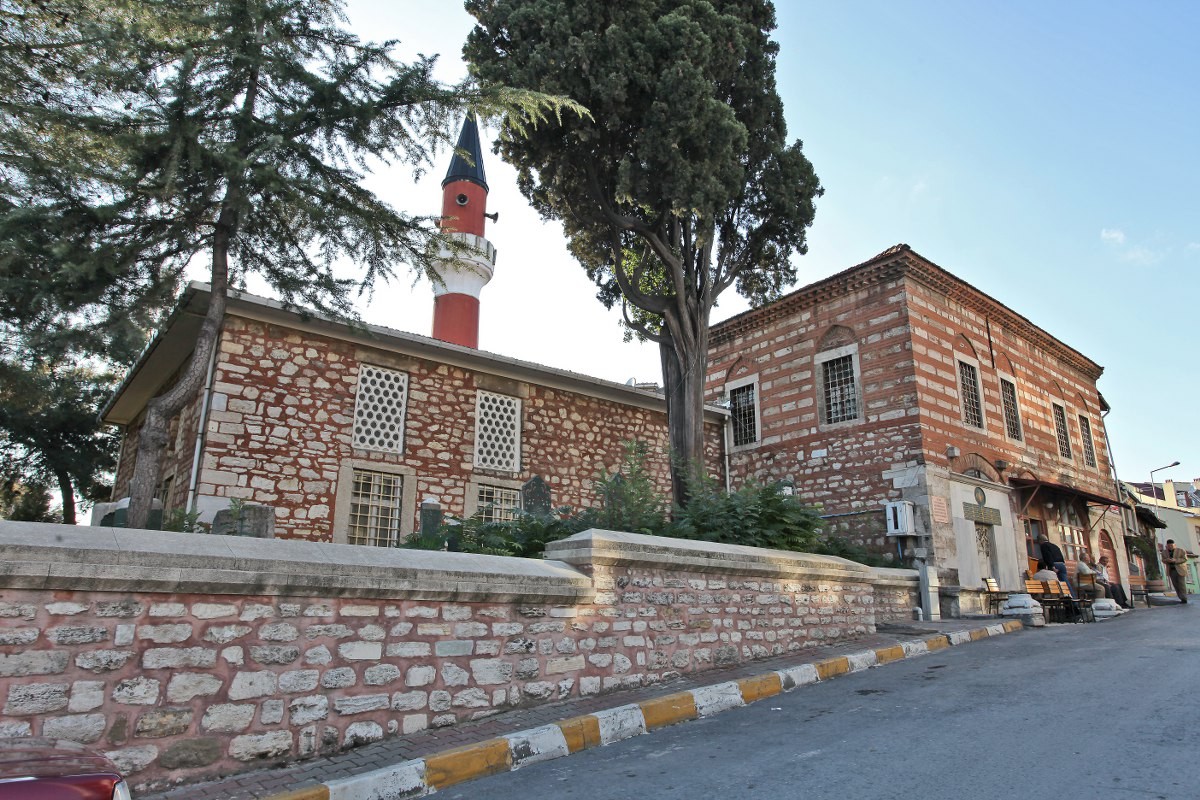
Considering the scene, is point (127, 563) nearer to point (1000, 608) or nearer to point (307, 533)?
point (307, 533)

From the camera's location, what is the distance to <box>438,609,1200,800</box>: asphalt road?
3.64 m

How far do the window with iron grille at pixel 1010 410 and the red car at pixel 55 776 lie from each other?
17.3 metres

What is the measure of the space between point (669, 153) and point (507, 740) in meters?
8.47

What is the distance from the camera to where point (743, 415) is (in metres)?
16.9

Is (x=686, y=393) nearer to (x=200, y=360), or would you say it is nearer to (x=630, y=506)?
(x=630, y=506)

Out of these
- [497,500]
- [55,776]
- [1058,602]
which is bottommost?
[55,776]

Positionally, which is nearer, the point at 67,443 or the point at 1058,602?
the point at 1058,602

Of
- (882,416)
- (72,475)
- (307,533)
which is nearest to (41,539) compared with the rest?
(307,533)

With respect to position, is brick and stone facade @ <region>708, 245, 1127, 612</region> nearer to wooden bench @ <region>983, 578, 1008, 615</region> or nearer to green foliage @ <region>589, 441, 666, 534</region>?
wooden bench @ <region>983, 578, 1008, 615</region>

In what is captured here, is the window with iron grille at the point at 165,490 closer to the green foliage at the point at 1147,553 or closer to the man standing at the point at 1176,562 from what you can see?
the man standing at the point at 1176,562

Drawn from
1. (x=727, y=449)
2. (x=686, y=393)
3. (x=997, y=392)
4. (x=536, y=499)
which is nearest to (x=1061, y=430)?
(x=997, y=392)

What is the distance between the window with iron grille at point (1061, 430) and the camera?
18.2 metres

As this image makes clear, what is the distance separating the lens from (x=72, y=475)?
19.7 m

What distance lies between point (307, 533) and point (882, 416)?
10.3 meters
